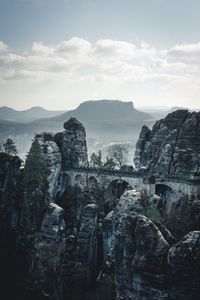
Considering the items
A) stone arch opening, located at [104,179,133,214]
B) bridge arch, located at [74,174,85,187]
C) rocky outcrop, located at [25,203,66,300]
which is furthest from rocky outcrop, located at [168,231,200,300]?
bridge arch, located at [74,174,85,187]

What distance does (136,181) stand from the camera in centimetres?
6588

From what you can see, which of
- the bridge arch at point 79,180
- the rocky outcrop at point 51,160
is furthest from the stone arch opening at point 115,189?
the rocky outcrop at point 51,160

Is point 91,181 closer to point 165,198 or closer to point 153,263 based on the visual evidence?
point 165,198

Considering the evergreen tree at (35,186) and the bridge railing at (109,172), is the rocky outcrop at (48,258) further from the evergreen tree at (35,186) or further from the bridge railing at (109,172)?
the bridge railing at (109,172)

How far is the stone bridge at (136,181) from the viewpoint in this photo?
196 ft

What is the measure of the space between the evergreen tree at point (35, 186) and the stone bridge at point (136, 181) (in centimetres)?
1008

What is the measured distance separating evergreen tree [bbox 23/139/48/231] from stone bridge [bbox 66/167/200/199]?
10079 mm

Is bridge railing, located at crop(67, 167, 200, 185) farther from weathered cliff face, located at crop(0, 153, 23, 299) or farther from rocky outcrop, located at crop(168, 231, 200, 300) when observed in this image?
rocky outcrop, located at crop(168, 231, 200, 300)

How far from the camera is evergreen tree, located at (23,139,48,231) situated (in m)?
56.6

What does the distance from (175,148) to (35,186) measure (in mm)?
25459

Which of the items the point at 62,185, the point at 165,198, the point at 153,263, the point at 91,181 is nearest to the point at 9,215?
the point at 62,185

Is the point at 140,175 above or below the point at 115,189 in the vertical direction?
above

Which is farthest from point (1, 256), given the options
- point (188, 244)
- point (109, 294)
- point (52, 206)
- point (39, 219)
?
point (188, 244)

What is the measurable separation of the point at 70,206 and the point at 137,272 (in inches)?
1712
